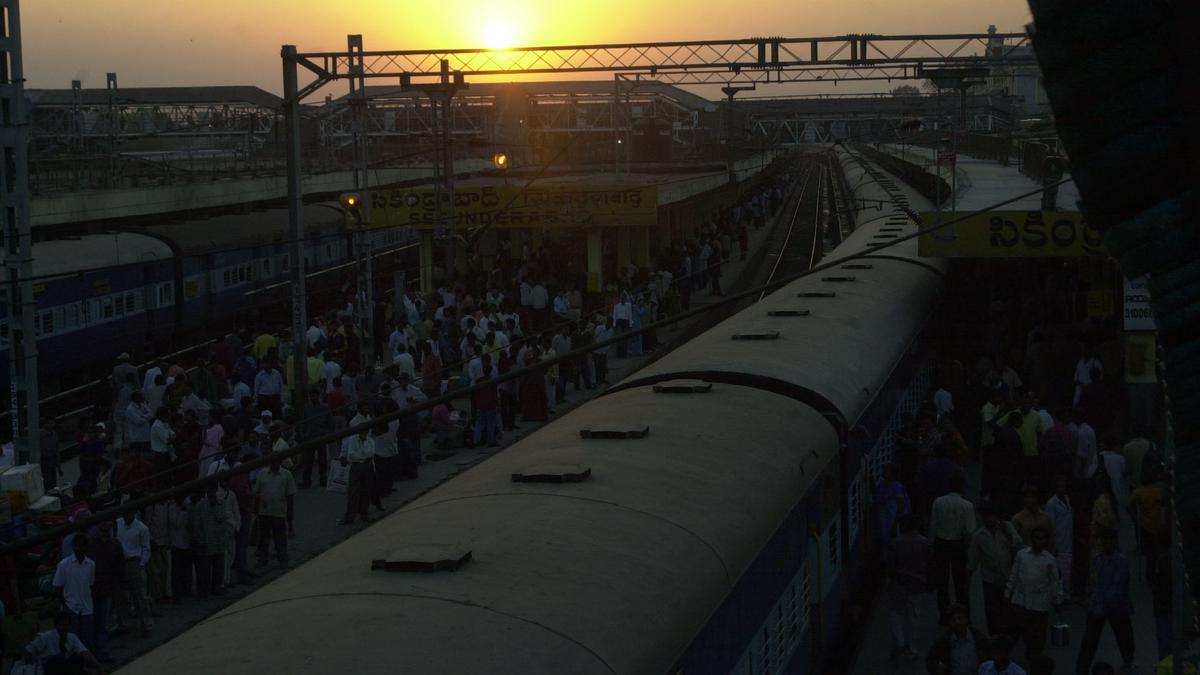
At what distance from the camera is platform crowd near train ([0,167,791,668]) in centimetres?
1145

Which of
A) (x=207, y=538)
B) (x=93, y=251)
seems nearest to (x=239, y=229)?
(x=93, y=251)

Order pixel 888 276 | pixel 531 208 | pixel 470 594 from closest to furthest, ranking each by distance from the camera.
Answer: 1. pixel 470 594
2. pixel 888 276
3. pixel 531 208

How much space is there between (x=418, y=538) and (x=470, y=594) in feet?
3.12

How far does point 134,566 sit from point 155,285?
15861 mm

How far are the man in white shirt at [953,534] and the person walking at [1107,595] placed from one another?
1177mm

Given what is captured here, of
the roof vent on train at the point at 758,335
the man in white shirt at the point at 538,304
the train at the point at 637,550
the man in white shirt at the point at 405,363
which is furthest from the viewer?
the man in white shirt at the point at 538,304

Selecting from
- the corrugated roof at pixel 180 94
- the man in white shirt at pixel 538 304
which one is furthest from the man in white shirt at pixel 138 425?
the corrugated roof at pixel 180 94

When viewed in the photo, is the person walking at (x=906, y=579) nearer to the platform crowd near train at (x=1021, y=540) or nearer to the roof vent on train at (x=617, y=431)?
the platform crowd near train at (x=1021, y=540)

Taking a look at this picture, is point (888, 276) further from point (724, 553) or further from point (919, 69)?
point (919, 69)

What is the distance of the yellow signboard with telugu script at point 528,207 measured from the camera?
32.1 m

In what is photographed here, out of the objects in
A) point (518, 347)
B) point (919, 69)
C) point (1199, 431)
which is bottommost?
point (518, 347)

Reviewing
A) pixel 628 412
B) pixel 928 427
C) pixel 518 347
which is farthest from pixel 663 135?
pixel 628 412

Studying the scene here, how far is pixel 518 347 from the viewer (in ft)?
72.2

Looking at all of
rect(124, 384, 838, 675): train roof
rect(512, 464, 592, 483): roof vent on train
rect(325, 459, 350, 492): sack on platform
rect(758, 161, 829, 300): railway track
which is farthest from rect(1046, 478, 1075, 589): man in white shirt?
rect(758, 161, 829, 300): railway track
